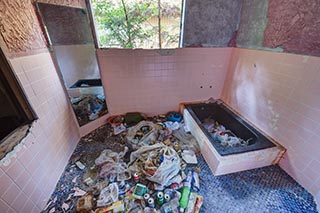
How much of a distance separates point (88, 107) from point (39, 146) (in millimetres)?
867

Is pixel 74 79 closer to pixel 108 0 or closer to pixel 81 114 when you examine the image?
pixel 81 114

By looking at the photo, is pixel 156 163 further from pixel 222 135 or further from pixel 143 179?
pixel 222 135

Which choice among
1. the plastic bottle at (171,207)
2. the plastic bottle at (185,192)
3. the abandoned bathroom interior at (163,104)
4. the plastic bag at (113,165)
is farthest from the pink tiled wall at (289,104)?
the plastic bag at (113,165)

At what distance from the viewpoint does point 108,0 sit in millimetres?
1574

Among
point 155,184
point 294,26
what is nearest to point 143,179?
point 155,184

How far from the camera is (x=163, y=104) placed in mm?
2230

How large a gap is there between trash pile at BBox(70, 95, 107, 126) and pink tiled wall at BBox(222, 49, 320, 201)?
1.95 m

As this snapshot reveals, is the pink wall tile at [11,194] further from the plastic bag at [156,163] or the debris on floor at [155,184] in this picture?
the plastic bag at [156,163]

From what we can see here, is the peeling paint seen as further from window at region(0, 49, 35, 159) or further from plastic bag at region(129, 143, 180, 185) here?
window at region(0, 49, 35, 159)

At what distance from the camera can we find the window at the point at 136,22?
5.32 ft

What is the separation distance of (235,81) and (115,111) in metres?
1.79

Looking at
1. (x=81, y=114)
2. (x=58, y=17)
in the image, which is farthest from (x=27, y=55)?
(x=81, y=114)

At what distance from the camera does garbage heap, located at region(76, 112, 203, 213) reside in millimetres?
1135

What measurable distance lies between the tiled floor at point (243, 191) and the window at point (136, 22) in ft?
4.76
